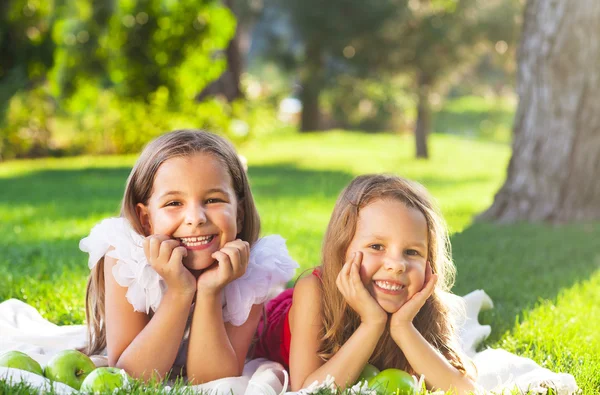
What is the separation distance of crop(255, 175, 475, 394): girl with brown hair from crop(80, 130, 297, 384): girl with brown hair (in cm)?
26

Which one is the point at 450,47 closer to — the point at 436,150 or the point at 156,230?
the point at 436,150

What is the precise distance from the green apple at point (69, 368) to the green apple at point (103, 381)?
15 cm

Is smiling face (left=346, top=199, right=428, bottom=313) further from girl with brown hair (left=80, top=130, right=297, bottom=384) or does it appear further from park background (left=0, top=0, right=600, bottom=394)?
park background (left=0, top=0, right=600, bottom=394)

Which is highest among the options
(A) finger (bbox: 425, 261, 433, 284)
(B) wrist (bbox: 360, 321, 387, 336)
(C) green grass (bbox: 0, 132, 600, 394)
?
(A) finger (bbox: 425, 261, 433, 284)

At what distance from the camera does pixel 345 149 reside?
1666 cm

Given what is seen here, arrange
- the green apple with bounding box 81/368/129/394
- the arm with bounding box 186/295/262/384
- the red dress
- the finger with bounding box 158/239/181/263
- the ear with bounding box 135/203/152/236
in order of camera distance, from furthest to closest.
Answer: the red dress, the ear with bounding box 135/203/152/236, the arm with bounding box 186/295/262/384, the finger with bounding box 158/239/181/263, the green apple with bounding box 81/368/129/394

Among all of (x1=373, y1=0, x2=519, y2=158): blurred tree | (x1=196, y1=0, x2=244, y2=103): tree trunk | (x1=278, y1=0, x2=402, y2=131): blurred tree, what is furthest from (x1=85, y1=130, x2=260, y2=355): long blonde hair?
(x1=278, y1=0, x2=402, y2=131): blurred tree

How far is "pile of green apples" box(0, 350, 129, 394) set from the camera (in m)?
2.69

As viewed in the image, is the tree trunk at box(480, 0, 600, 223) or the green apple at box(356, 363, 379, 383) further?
the tree trunk at box(480, 0, 600, 223)

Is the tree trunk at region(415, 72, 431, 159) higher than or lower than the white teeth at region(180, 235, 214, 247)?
lower

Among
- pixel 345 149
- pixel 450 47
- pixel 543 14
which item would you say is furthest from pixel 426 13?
pixel 543 14

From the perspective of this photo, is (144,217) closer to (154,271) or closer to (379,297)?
(154,271)

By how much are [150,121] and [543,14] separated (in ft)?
27.0

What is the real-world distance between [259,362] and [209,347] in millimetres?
526
